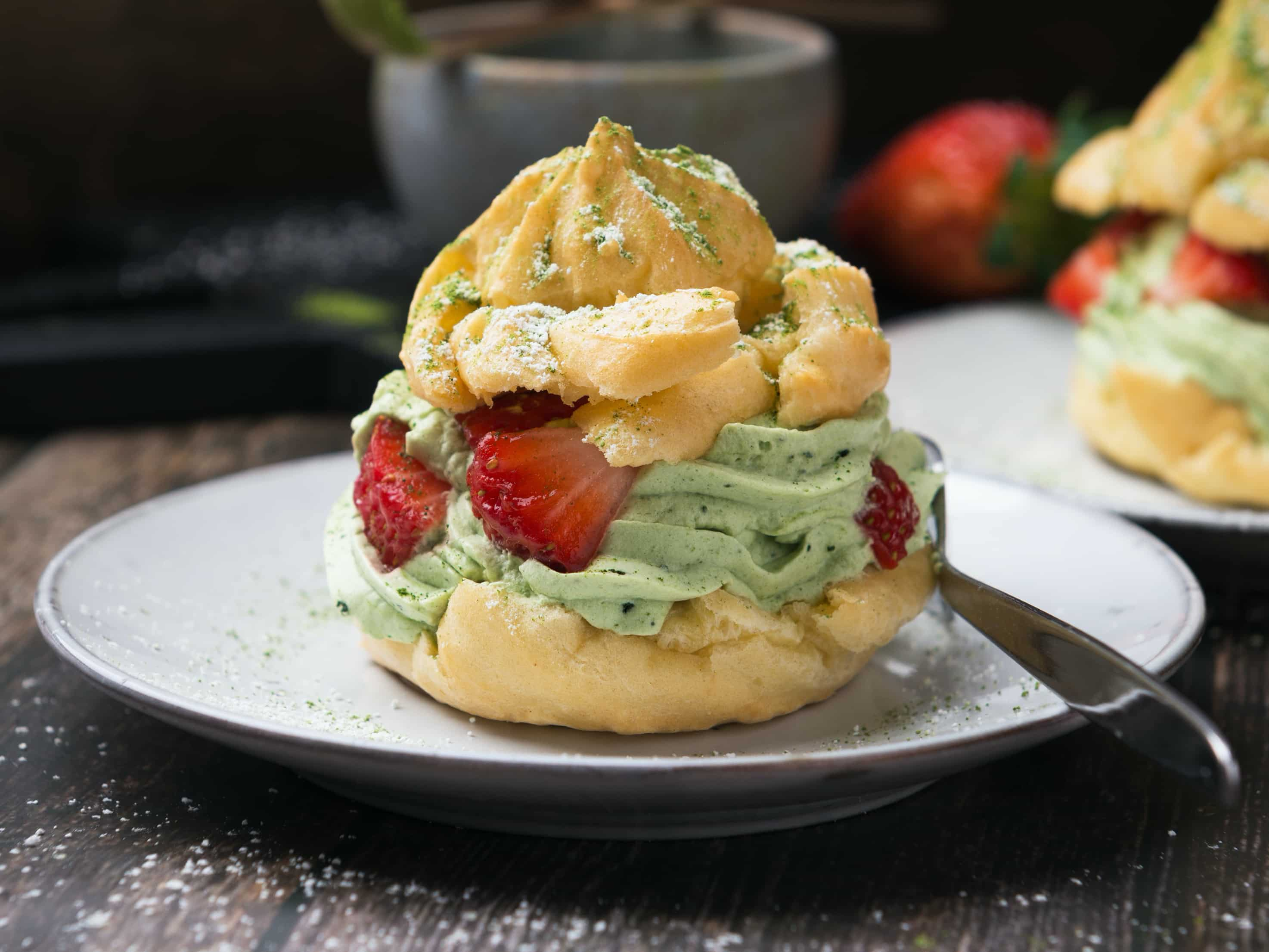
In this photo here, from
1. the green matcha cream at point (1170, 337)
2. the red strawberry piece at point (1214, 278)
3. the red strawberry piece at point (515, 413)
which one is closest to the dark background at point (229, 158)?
the green matcha cream at point (1170, 337)

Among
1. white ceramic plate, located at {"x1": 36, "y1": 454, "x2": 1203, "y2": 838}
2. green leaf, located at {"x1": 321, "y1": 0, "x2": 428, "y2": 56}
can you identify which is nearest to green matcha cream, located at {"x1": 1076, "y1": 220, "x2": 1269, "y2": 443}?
white ceramic plate, located at {"x1": 36, "y1": 454, "x2": 1203, "y2": 838}

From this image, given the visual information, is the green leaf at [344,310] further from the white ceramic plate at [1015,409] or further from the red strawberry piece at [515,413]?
the red strawberry piece at [515,413]

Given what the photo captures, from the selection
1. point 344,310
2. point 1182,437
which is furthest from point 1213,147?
point 344,310

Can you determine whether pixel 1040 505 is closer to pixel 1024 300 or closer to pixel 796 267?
pixel 796 267

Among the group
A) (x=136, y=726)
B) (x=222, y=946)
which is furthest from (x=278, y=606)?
(x=222, y=946)

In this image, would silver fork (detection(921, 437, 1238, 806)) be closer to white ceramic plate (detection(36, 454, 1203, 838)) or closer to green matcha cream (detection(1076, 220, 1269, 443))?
white ceramic plate (detection(36, 454, 1203, 838))

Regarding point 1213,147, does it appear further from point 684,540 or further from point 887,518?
point 684,540
